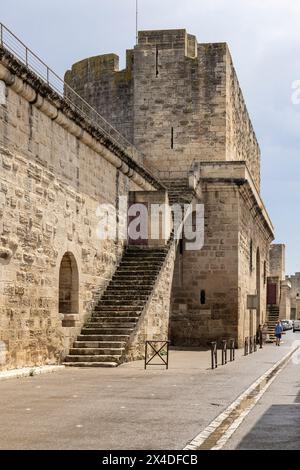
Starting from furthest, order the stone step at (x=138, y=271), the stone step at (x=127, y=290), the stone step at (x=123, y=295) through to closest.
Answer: the stone step at (x=138, y=271) < the stone step at (x=127, y=290) < the stone step at (x=123, y=295)

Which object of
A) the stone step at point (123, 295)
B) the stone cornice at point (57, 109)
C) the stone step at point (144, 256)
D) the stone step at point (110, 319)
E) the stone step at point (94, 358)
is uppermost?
the stone cornice at point (57, 109)

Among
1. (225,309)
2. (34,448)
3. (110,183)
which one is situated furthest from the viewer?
(225,309)

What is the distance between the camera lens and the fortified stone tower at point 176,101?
3055 centimetres

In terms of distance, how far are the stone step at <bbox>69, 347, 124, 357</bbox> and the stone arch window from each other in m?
1.09

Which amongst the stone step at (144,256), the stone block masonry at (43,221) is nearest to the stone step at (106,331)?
the stone block masonry at (43,221)

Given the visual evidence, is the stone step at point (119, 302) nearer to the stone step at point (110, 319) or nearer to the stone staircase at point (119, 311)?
the stone staircase at point (119, 311)

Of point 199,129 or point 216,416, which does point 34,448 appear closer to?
point 216,416

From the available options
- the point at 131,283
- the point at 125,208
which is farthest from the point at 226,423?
the point at 125,208

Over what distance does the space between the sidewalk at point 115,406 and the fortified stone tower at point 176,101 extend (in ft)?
52.9

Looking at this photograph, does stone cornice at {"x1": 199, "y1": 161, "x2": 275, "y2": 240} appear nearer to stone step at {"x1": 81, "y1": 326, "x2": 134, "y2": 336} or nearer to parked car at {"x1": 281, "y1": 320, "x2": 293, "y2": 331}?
stone step at {"x1": 81, "y1": 326, "x2": 134, "y2": 336}

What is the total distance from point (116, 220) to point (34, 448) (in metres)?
14.8

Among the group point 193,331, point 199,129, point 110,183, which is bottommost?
point 193,331

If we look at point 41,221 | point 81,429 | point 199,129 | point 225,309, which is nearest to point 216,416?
point 81,429
